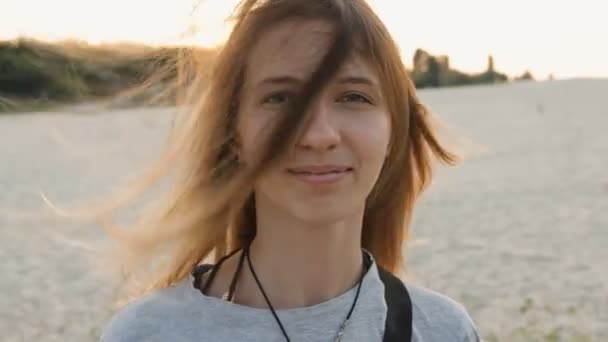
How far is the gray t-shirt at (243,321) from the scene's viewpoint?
2.14 m

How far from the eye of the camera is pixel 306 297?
7.38 ft

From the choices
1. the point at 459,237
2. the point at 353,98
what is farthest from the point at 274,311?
the point at 459,237

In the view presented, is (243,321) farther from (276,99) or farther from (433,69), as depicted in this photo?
(433,69)

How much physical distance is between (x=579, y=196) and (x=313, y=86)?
12.9 metres

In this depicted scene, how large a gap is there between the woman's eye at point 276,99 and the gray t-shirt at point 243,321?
1.37 feet

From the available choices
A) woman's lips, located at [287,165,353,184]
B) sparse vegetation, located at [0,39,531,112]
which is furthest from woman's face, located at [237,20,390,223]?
sparse vegetation, located at [0,39,531,112]

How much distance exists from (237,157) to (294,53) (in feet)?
0.93

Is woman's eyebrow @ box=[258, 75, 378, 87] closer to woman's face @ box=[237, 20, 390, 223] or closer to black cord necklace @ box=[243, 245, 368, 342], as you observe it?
woman's face @ box=[237, 20, 390, 223]

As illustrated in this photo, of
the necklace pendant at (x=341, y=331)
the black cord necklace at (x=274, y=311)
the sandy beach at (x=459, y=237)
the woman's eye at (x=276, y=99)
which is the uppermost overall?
the woman's eye at (x=276, y=99)

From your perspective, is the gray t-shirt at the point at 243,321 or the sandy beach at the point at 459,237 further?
the sandy beach at the point at 459,237

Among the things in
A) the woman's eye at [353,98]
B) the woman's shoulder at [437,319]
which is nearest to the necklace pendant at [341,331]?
the woman's shoulder at [437,319]

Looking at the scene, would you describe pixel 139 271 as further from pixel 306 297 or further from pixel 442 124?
pixel 442 124

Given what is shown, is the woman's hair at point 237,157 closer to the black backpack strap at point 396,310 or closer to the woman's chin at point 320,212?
the woman's chin at point 320,212

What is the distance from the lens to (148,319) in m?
2.17
